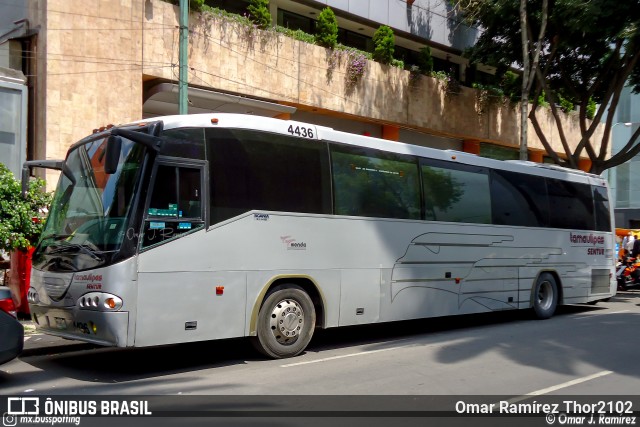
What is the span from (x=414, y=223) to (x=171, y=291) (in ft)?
15.9

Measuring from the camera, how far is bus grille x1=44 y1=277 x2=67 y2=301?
7.95 meters

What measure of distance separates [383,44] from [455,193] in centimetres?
1256

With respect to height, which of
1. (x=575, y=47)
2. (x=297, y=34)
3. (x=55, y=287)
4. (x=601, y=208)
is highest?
(x=297, y=34)

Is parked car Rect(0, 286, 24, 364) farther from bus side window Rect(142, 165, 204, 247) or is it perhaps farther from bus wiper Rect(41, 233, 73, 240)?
bus side window Rect(142, 165, 204, 247)

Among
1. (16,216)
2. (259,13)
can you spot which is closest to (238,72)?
(259,13)

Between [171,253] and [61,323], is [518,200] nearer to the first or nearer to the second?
[171,253]

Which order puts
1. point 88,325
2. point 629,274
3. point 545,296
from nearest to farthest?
1. point 88,325
2. point 545,296
3. point 629,274

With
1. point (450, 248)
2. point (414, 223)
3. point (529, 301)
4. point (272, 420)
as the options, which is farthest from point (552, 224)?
point (272, 420)

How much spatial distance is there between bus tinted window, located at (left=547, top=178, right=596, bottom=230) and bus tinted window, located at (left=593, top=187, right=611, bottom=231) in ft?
0.84

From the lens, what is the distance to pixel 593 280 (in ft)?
51.2

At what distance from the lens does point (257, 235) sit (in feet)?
28.9

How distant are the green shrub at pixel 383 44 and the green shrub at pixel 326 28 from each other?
231cm

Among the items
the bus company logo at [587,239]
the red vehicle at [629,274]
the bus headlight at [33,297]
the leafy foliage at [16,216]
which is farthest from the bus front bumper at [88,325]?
the red vehicle at [629,274]

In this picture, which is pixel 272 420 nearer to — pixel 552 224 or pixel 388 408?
pixel 388 408
